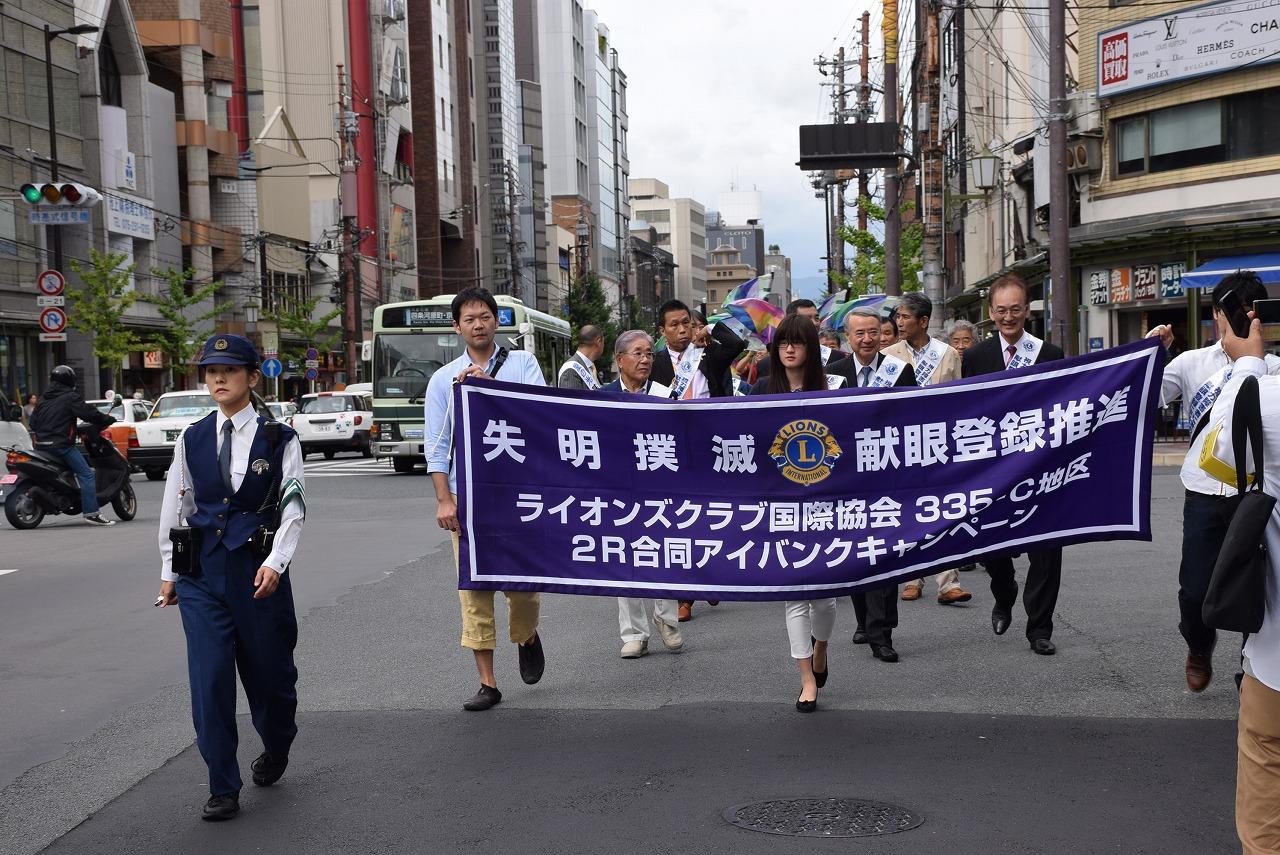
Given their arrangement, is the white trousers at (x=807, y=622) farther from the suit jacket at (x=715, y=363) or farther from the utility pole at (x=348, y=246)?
the utility pole at (x=348, y=246)

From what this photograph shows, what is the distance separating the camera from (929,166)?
88.7 ft

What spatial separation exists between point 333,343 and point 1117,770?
5531cm

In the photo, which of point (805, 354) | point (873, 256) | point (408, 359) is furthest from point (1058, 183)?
point (873, 256)

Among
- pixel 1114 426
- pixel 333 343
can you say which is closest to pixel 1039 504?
pixel 1114 426

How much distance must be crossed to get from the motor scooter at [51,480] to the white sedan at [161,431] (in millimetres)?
7855

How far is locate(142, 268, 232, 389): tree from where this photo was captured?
43094mm

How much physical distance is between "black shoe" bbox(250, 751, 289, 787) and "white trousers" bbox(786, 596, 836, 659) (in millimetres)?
2391

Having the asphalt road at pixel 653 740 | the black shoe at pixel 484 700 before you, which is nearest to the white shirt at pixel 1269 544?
the asphalt road at pixel 653 740

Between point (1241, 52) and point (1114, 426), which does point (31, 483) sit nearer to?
point (1114, 426)

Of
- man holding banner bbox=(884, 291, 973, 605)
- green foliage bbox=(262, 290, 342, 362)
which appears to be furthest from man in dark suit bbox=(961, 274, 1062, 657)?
green foliage bbox=(262, 290, 342, 362)

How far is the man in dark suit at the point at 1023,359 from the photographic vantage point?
309 inches

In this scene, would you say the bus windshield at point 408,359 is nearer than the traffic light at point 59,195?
Yes

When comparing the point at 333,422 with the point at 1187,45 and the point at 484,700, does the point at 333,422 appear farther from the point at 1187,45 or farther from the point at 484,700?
the point at 484,700

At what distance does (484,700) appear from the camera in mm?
7016
